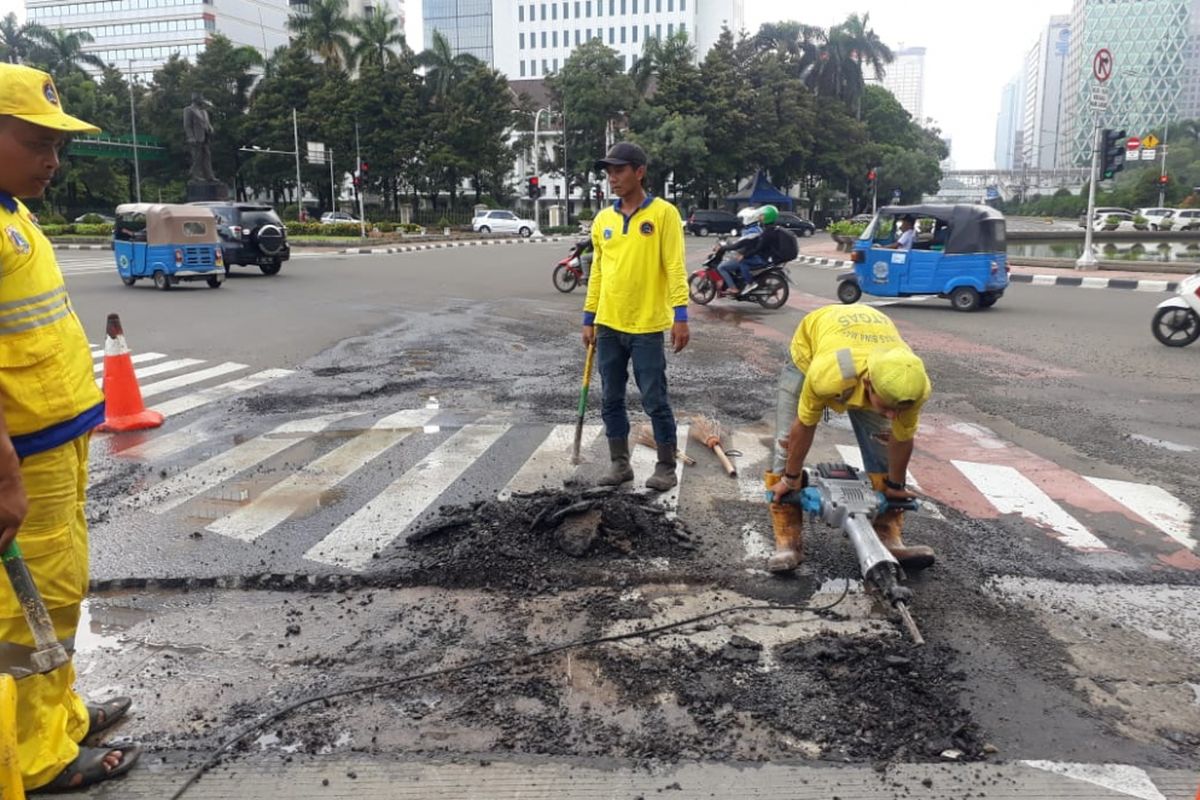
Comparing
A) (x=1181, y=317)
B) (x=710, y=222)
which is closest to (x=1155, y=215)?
(x=710, y=222)

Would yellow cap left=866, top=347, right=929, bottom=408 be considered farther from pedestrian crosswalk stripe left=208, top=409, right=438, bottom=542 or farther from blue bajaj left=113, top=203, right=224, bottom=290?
blue bajaj left=113, top=203, right=224, bottom=290

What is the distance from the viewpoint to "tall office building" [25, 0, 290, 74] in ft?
311

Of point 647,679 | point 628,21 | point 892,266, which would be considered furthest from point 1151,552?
point 628,21

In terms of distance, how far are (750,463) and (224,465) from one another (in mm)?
3530

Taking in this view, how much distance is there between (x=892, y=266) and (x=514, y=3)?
110487 millimetres

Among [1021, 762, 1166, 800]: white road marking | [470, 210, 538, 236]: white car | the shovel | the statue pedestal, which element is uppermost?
the statue pedestal

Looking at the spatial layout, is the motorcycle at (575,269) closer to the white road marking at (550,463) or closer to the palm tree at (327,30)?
the white road marking at (550,463)

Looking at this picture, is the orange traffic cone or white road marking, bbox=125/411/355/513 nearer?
white road marking, bbox=125/411/355/513

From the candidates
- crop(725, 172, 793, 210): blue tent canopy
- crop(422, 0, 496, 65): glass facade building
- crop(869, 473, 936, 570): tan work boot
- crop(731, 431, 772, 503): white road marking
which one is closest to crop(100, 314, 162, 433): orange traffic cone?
crop(731, 431, 772, 503): white road marking

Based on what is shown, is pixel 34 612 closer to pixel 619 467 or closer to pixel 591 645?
pixel 591 645

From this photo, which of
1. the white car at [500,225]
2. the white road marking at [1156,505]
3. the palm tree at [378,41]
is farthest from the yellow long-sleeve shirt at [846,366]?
the palm tree at [378,41]

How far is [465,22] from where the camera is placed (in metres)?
130

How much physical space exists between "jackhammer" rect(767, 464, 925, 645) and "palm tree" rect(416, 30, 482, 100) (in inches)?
2238

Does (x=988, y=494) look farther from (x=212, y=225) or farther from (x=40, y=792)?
(x=212, y=225)
